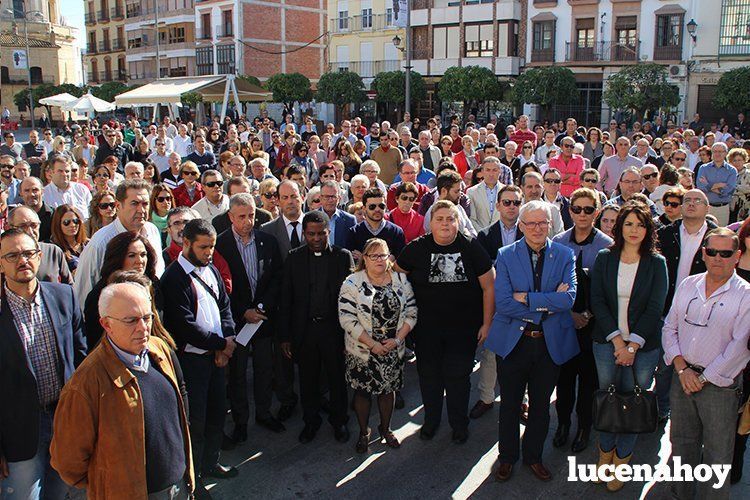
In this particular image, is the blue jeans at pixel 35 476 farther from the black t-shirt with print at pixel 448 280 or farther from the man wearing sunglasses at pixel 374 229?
the man wearing sunglasses at pixel 374 229

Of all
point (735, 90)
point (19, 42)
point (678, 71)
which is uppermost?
point (19, 42)

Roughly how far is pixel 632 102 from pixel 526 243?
23833 millimetres

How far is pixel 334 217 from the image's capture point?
6.30 meters

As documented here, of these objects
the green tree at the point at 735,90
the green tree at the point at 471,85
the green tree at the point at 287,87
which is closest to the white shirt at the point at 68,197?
the green tree at the point at 735,90

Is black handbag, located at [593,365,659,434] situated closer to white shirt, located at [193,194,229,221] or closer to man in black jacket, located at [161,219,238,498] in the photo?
man in black jacket, located at [161,219,238,498]

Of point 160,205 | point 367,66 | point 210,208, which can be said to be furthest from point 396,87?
point 160,205

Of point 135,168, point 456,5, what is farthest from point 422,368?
point 456,5

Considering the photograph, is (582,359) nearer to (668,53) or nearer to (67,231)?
(67,231)

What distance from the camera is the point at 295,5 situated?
49.9 metres

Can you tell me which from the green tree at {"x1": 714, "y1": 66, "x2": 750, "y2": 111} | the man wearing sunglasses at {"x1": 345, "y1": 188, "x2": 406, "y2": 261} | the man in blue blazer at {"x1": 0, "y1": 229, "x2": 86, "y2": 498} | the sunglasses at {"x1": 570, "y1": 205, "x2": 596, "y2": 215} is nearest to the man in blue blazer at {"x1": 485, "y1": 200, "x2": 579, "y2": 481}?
the sunglasses at {"x1": 570, "y1": 205, "x2": 596, "y2": 215}

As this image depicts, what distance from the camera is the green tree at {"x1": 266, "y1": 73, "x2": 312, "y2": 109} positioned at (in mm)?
36156

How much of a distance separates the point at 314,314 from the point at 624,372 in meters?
2.21

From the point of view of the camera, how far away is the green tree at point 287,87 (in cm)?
3616

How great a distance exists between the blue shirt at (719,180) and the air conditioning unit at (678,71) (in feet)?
76.5
